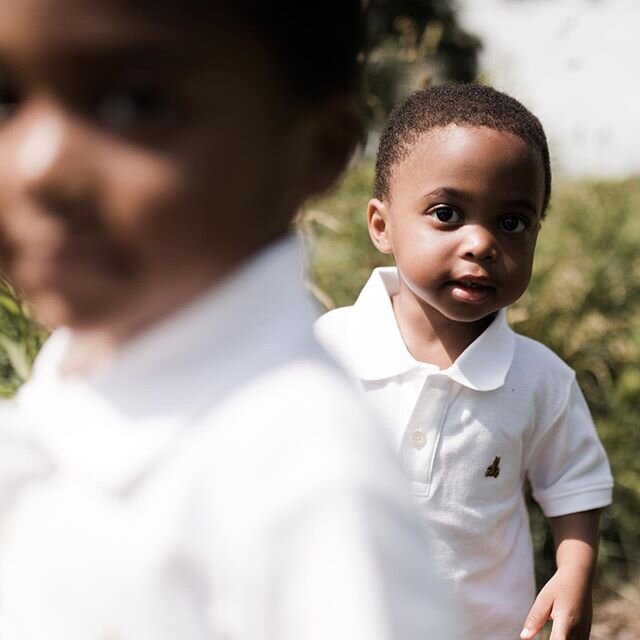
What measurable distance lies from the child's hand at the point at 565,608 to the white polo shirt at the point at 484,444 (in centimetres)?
10

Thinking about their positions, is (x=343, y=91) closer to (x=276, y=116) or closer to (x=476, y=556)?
(x=276, y=116)

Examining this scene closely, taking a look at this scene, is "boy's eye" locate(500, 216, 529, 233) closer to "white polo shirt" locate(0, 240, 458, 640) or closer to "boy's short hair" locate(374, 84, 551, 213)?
"boy's short hair" locate(374, 84, 551, 213)

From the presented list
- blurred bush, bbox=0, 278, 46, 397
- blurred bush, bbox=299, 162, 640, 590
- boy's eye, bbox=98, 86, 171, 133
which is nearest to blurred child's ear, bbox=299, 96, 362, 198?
boy's eye, bbox=98, 86, 171, 133

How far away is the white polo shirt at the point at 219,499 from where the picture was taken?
0.75 metres

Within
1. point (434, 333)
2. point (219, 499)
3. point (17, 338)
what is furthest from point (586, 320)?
point (219, 499)

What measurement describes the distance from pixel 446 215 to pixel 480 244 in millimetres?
99

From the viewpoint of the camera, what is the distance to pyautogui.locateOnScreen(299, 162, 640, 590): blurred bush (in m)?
4.12

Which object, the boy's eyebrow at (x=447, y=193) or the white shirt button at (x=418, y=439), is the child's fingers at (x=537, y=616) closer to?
the white shirt button at (x=418, y=439)

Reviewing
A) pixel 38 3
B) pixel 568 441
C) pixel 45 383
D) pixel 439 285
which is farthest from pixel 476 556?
pixel 38 3

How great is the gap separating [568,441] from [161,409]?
1.41 m

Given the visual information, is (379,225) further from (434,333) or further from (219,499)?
(219,499)

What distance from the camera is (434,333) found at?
2.08 metres

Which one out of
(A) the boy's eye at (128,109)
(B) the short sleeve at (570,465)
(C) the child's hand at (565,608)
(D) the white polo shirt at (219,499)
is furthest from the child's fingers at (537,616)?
(A) the boy's eye at (128,109)

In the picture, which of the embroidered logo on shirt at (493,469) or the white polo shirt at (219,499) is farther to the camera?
the embroidered logo on shirt at (493,469)
